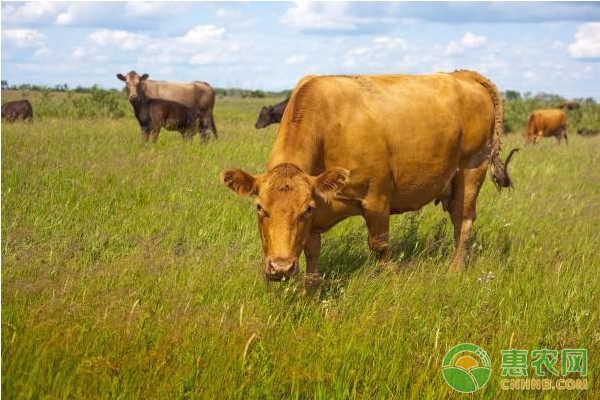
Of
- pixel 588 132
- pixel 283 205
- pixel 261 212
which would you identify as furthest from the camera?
pixel 588 132

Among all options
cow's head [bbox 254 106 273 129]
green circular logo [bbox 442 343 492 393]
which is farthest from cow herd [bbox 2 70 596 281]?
cow's head [bbox 254 106 273 129]

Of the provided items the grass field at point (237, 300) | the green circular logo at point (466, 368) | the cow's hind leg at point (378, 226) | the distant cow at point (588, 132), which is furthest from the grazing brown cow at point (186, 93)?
the distant cow at point (588, 132)

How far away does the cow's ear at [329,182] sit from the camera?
5262 mm

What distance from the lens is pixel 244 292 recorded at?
17.7ft

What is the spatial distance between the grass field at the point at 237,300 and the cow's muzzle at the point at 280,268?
0.42 ft

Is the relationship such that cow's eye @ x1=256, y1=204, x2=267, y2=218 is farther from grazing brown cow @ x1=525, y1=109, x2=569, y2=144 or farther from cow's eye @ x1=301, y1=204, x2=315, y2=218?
grazing brown cow @ x1=525, y1=109, x2=569, y2=144

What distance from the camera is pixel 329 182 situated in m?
5.30

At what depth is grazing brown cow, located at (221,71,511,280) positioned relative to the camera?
5051 millimetres

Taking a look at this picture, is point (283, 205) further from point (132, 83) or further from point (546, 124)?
point (546, 124)

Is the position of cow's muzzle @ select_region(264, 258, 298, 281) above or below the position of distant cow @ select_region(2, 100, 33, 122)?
below

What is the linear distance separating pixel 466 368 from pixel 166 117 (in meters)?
15.7

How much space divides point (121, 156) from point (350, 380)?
828 cm

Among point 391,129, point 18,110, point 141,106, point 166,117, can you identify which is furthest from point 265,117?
point 391,129

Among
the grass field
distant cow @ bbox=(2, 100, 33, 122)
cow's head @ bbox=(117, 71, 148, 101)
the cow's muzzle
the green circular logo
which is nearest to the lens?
the grass field
